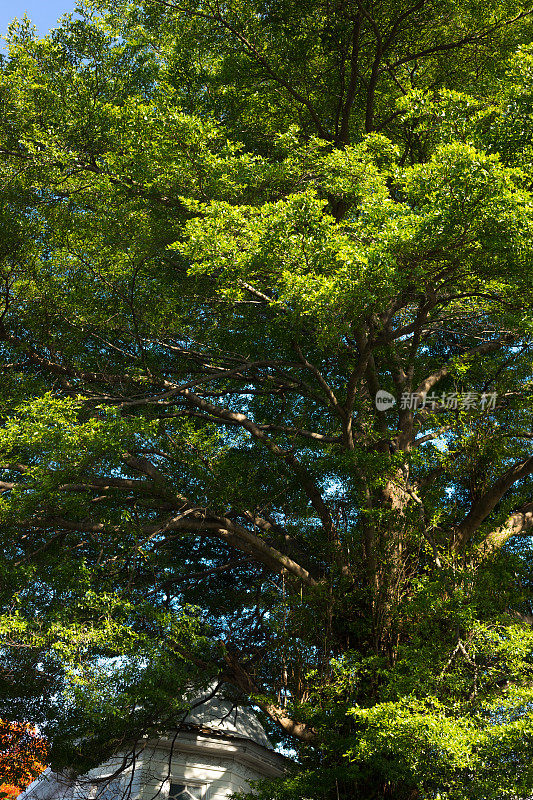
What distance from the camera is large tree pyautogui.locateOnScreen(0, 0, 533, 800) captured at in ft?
27.0

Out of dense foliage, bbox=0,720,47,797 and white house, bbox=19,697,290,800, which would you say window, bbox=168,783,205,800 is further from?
dense foliage, bbox=0,720,47,797

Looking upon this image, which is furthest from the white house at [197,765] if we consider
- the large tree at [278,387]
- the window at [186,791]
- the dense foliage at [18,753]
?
the dense foliage at [18,753]

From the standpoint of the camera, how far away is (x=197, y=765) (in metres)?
11.6

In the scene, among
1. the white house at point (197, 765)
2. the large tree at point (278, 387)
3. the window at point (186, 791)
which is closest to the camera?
the large tree at point (278, 387)

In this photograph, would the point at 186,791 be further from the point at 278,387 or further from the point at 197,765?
the point at 278,387

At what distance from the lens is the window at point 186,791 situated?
37.0 feet

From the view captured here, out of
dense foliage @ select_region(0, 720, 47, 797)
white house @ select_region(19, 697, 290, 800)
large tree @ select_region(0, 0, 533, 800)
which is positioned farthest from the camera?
white house @ select_region(19, 697, 290, 800)

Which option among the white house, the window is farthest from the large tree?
the window

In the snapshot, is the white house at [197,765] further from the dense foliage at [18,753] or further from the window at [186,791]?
the dense foliage at [18,753]

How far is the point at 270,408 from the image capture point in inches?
522

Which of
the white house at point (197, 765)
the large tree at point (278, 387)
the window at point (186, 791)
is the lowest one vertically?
the window at point (186, 791)

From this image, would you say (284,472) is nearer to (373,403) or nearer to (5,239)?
(373,403)

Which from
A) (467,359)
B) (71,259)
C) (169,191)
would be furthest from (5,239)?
(467,359)

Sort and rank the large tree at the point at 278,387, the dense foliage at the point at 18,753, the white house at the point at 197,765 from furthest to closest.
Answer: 1. the white house at the point at 197,765
2. the dense foliage at the point at 18,753
3. the large tree at the point at 278,387
